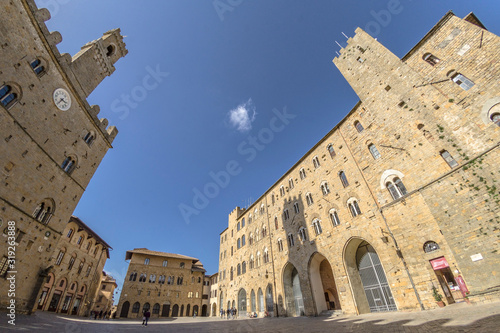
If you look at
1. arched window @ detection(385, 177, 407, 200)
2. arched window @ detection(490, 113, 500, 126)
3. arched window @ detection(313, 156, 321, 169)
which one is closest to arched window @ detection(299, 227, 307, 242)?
arched window @ detection(313, 156, 321, 169)

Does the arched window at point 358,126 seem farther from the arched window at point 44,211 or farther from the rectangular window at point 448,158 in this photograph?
the arched window at point 44,211

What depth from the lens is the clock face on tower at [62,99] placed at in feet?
43.9

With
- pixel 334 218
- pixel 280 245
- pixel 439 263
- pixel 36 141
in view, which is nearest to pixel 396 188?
pixel 439 263

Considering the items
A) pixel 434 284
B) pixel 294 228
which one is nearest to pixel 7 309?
pixel 294 228

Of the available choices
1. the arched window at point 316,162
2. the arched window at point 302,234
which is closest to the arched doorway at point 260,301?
the arched window at point 302,234

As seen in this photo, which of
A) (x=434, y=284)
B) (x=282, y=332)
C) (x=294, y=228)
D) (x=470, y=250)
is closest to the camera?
(x=282, y=332)

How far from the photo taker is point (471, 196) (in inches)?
368

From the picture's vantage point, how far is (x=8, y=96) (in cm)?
1072

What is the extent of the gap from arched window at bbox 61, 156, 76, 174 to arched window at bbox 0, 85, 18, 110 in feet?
15.5

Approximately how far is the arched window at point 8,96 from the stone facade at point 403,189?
21.3 m

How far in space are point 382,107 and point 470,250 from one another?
9.83 metres

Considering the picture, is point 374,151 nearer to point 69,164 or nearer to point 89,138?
point 69,164

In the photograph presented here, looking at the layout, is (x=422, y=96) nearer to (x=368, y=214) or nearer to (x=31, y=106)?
(x=368, y=214)

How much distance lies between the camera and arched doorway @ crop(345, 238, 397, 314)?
12.6 metres
